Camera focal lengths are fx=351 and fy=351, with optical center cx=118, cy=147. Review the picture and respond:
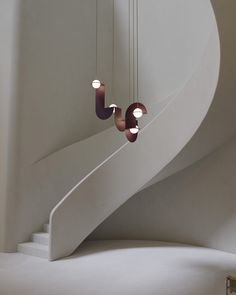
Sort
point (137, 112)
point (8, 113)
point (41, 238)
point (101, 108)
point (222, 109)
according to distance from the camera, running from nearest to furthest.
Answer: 1. point (137, 112)
2. point (101, 108)
3. point (222, 109)
4. point (41, 238)
5. point (8, 113)

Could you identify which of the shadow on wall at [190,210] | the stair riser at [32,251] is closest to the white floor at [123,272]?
the stair riser at [32,251]

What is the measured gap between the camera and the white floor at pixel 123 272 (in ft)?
13.6

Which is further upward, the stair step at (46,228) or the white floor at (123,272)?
the white floor at (123,272)

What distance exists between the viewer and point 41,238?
20.8 ft

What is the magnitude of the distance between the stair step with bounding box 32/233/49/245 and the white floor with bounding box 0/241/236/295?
0.43m

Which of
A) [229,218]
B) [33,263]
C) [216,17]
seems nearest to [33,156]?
[33,263]

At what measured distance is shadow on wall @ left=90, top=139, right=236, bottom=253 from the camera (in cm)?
636

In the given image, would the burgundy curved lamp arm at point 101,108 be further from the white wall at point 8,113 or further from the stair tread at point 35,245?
the stair tread at point 35,245

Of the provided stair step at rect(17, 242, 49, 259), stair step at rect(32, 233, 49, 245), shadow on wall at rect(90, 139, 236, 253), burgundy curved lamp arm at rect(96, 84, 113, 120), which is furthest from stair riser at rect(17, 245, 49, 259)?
burgundy curved lamp arm at rect(96, 84, 113, 120)

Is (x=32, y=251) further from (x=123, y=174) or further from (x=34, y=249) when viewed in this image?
(x=123, y=174)

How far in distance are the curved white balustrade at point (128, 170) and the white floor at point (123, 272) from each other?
51cm

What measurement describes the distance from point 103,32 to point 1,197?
4698 mm

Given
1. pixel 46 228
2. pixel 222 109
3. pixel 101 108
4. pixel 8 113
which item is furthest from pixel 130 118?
pixel 46 228

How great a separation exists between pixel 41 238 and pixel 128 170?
2048 millimetres
